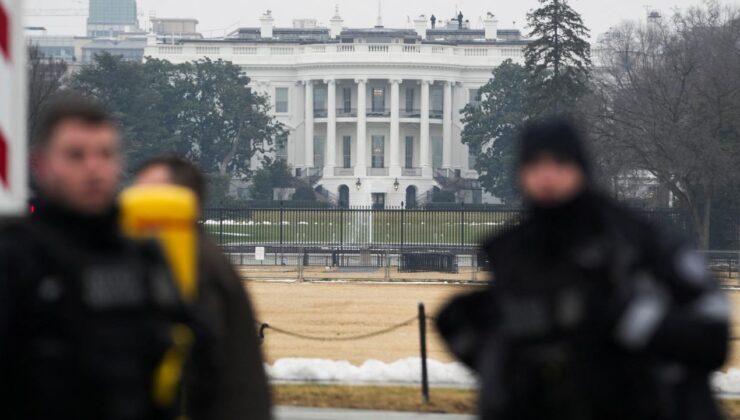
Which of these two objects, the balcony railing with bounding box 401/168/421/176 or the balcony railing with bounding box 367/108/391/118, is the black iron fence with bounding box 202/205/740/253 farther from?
the balcony railing with bounding box 367/108/391/118

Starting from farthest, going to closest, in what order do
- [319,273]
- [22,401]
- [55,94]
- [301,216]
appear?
[301,216], [55,94], [319,273], [22,401]

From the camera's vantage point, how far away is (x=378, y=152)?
144 metres

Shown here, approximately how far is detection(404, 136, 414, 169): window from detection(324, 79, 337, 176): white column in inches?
215

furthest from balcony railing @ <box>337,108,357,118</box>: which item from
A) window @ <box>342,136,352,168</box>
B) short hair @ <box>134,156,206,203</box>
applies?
short hair @ <box>134,156,206,203</box>

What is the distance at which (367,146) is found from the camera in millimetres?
143125

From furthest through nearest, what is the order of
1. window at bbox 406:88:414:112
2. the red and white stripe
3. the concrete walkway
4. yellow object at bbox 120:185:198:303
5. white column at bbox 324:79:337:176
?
window at bbox 406:88:414:112
white column at bbox 324:79:337:176
the concrete walkway
the red and white stripe
yellow object at bbox 120:185:198:303

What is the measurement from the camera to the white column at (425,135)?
140375mm

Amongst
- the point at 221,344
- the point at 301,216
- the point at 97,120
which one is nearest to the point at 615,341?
the point at 221,344

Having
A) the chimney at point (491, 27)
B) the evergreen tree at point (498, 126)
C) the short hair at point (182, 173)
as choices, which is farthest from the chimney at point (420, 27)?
the short hair at point (182, 173)

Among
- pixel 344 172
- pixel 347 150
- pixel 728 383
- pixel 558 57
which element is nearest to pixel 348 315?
pixel 728 383

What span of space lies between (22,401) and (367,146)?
453ft

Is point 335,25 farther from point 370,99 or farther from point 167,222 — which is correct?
point 167,222

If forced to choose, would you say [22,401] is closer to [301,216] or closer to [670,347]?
[670,347]

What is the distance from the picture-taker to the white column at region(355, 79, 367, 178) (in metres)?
139
